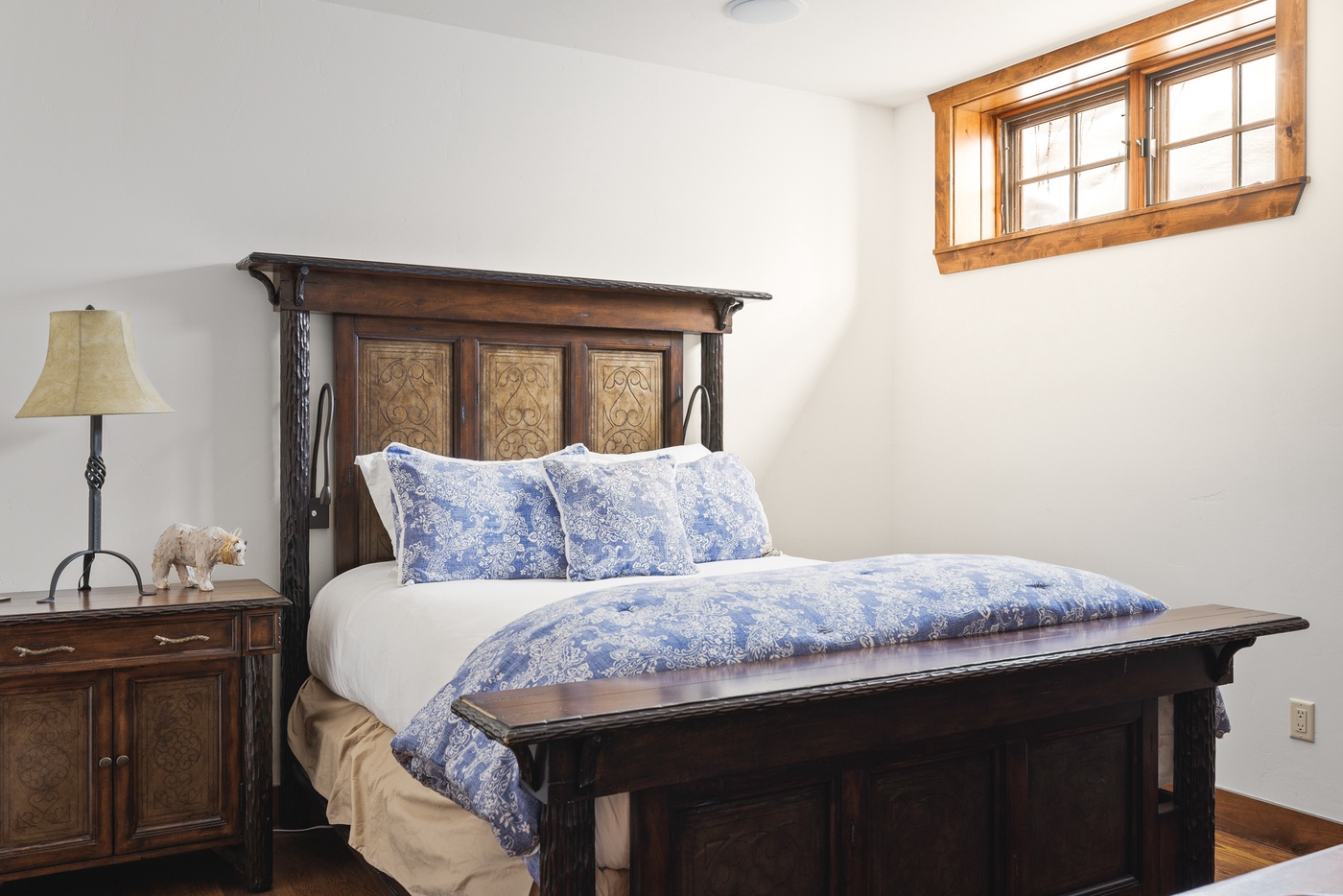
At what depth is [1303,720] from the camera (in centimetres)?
298

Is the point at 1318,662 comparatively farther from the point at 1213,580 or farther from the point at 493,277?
the point at 493,277

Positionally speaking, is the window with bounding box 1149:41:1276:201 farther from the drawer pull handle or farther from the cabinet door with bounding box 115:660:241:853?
the drawer pull handle

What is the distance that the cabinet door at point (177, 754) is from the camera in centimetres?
252

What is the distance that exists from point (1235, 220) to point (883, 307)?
4.95ft

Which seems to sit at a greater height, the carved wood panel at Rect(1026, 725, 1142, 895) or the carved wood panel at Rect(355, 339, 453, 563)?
the carved wood panel at Rect(355, 339, 453, 563)

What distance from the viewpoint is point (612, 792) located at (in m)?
1.53

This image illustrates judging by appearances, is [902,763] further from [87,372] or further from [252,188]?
[252,188]

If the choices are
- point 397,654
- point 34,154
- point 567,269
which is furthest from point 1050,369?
point 34,154

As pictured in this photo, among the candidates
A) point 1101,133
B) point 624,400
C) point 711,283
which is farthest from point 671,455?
point 1101,133

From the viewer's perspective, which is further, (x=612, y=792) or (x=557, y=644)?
(x=557, y=644)

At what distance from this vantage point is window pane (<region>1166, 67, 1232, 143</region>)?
11.0 feet

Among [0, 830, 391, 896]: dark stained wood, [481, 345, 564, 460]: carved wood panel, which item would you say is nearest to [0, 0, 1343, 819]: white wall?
[481, 345, 564, 460]: carved wood panel

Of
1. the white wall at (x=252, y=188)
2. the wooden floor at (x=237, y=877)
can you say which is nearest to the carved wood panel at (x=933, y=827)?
the wooden floor at (x=237, y=877)

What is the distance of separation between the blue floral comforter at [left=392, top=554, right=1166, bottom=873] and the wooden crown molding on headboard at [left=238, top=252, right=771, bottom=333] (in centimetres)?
156
